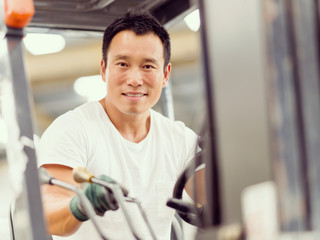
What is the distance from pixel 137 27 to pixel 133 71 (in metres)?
0.20

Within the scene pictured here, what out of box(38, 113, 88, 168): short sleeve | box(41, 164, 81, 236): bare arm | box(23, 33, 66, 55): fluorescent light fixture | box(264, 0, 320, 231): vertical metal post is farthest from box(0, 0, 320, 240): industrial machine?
box(23, 33, 66, 55): fluorescent light fixture

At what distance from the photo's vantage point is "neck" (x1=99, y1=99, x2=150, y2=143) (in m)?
2.34

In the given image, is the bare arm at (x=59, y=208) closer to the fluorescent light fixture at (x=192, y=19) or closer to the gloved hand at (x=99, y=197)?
the gloved hand at (x=99, y=197)

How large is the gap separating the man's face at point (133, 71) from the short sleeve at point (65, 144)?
0.22 m

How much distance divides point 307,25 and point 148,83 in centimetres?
120

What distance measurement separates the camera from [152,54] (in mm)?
2225

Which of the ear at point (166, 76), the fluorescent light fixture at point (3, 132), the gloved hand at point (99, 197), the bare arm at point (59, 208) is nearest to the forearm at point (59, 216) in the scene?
the bare arm at point (59, 208)

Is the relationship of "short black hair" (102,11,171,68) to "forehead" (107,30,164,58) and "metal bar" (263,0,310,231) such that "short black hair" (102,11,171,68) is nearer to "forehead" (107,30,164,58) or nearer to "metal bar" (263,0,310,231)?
"forehead" (107,30,164,58)

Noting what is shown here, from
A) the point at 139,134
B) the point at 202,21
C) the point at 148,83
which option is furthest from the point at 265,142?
the point at 139,134

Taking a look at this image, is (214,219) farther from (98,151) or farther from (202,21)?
(98,151)

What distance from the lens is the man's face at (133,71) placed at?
218 centimetres

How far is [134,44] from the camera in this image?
2205 mm

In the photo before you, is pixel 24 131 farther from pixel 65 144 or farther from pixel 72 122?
pixel 72 122

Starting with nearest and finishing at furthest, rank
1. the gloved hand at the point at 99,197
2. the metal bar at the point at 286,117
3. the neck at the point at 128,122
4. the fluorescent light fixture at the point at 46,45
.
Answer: the metal bar at the point at 286,117, the gloved hand at the point at 99,197, the neck at the point at 128,122, the fluorescent light fixture at the point at 46,45
